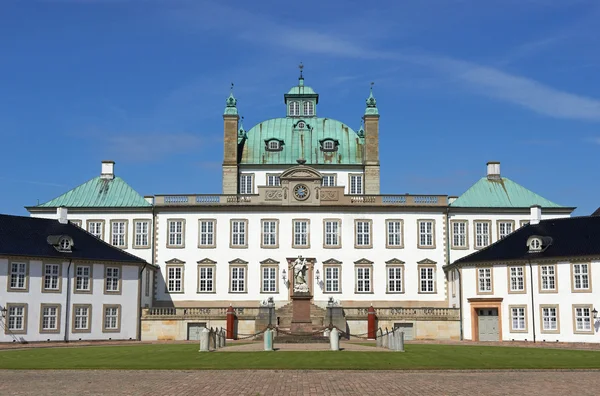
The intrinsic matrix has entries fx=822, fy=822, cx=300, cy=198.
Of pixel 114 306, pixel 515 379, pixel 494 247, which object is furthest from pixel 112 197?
pixel 515 379

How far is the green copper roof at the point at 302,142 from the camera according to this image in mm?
72062

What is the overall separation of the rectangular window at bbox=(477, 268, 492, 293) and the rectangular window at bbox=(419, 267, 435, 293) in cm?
578

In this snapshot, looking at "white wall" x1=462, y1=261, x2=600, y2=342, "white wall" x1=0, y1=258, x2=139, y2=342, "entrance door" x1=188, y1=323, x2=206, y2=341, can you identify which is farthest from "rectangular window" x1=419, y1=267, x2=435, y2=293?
"white wall" x1=0, y1=258, x2=139, y2=342

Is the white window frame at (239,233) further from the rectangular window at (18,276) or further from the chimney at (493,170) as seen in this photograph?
the chimney at (493,170)

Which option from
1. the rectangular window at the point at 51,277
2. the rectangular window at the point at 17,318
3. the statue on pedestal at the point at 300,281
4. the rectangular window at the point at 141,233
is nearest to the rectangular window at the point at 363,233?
the statue on pedestal at the point at 300,281

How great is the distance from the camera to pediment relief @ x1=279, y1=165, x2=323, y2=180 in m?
62.9

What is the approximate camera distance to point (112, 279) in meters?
55.9

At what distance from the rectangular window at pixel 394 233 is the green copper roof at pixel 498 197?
4.76 meters

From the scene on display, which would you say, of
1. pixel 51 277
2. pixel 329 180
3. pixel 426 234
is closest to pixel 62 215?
pixel 51 277

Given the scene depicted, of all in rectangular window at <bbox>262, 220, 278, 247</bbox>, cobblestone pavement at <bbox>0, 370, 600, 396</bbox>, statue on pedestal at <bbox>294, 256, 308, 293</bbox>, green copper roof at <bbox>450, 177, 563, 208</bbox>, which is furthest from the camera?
green copper roof at <bbox>450, 177, 563, 208</bbox>

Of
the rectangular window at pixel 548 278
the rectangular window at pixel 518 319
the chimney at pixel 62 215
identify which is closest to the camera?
the rectangular window at pixel 548 278

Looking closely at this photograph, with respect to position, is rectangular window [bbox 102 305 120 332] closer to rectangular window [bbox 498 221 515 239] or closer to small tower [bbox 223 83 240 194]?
small tower [bbox 223 83 240 194]

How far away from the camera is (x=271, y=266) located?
61844 millimetres

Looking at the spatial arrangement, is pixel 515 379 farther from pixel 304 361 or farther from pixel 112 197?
pixel 112 197
